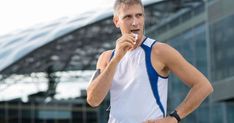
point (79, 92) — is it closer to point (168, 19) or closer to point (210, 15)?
point (168, 19)

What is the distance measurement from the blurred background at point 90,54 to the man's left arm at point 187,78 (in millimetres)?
27923

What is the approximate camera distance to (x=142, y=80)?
3.51 meters

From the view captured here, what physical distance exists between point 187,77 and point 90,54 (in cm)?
4607

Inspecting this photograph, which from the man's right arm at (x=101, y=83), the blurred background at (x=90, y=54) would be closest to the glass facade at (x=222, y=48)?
the blurred background at (x=90, y=54)

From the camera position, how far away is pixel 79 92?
52625 mm

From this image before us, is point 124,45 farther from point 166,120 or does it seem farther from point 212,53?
point 212,53

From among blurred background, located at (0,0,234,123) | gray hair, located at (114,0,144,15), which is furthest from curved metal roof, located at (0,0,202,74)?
gray hair, located at (114,0,144,15)

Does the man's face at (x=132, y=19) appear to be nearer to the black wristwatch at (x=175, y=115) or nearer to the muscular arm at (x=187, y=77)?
the muscular arm at (x=187, y=77)

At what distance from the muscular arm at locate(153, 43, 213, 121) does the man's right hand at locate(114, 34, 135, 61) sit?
191 millimetres

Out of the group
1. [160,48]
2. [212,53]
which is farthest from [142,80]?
[212,53]

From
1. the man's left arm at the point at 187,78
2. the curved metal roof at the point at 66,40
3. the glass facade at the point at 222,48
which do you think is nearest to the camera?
the man's left arm at the point at 187,78

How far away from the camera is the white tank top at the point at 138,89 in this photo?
350 centimetres

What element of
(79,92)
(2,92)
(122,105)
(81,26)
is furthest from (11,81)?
(122,105)

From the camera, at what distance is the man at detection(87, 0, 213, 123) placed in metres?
3.48
